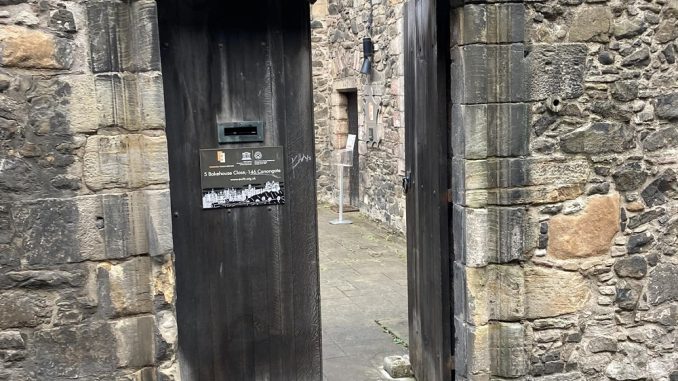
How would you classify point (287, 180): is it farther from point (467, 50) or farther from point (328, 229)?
point (328, 229)

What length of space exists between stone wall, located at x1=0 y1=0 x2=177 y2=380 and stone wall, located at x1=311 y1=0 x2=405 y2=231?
5927 mm

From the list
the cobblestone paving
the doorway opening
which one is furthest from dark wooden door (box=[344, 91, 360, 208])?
the cobblestone paving

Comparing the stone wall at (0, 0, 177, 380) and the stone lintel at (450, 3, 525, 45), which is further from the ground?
the stone lintel at (450, 3, 525, 45)

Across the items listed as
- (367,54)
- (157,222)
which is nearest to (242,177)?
(157,222)

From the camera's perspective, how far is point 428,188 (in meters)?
4.11

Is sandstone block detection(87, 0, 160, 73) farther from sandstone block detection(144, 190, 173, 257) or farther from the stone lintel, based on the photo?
the stone lintel

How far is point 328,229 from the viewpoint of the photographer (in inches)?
390

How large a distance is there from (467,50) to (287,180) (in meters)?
1.20

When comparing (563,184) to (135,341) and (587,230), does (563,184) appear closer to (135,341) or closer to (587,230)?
(587,230)

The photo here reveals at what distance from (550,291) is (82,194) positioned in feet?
8.16

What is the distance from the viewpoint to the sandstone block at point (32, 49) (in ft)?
9.51

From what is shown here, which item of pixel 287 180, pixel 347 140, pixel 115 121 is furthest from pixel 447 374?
pixel 347 140

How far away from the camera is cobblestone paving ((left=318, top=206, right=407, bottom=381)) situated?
489 cm

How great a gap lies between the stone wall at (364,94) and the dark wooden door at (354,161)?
0.36ft
